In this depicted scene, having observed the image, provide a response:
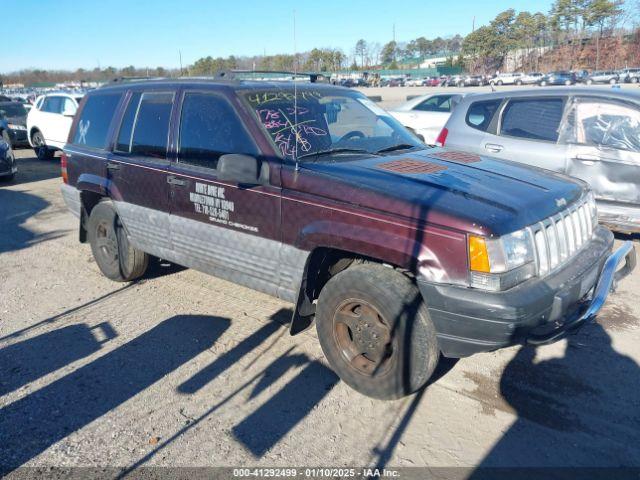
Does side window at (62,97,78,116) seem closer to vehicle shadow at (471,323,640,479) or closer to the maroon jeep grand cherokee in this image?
the maroon jeep grand cherokee

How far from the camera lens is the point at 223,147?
4047 mm

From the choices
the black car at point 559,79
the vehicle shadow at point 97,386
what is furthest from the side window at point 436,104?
the black car at point 559,79

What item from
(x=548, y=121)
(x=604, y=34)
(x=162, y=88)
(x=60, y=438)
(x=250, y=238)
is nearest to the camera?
(x=60, y=438)

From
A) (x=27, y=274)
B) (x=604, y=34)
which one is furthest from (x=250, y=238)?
(x=604, y=34)

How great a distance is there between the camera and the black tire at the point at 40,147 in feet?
48.6

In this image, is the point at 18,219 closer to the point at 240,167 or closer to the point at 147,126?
the point at 147,126

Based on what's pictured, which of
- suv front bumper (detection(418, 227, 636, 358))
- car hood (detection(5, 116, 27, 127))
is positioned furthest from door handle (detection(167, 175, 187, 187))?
car hood (detection(5, 116, 27, 127))

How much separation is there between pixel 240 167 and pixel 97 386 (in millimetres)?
1736

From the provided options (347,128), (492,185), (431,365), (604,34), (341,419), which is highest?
(604,34)

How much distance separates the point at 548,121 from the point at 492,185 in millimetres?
3361

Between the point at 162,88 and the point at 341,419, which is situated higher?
the point at 162,88

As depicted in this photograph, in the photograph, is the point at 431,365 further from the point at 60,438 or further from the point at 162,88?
the point at 162,88

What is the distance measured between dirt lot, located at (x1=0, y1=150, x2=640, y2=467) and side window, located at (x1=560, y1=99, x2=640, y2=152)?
5.70 feet

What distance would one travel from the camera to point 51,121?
47.0ft
